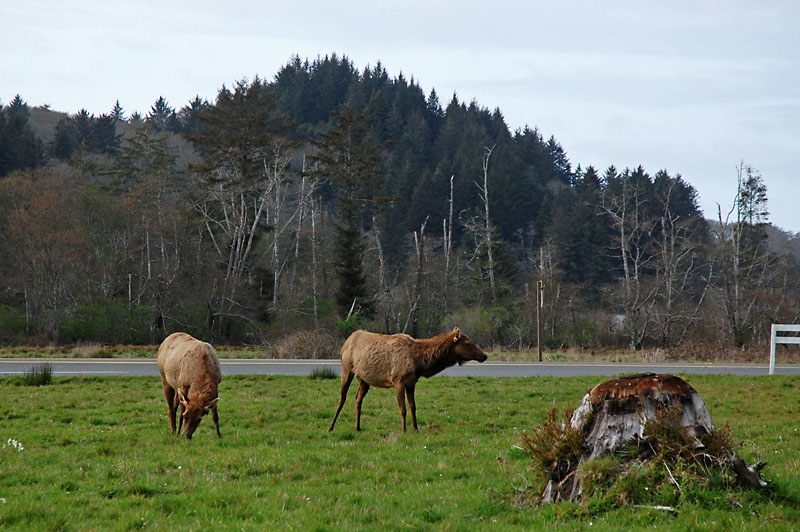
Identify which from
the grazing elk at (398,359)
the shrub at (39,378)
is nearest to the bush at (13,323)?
the shrub at (39,378)

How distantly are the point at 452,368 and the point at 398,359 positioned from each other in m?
12.3

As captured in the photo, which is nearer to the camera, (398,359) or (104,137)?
(398,359)

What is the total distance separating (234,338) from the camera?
1673 inches

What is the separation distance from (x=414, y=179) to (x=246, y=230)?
3601 cm

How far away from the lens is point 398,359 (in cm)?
1127

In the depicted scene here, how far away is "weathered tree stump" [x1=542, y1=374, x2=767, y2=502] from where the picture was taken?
21.0 feet

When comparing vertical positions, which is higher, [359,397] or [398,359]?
[398,359]

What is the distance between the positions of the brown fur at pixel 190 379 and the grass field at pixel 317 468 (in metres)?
0.41

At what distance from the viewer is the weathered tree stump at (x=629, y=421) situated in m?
6.41

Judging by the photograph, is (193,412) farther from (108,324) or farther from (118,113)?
(118,113)

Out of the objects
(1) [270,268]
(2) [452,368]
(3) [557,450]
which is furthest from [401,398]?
(1) [270,268]

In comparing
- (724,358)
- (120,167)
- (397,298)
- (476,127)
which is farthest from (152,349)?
(476,127)

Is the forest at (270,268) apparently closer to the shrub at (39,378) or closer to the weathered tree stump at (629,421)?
the shrub at (39,378)

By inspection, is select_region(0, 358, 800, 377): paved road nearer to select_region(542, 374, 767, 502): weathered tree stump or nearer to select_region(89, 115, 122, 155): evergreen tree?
select_region(542, 374, 767, 502): weathered tree stump
